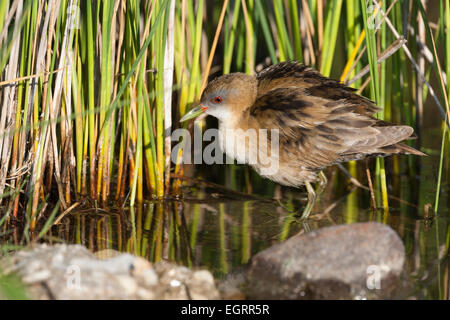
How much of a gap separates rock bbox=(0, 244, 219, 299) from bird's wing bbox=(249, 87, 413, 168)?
127cm

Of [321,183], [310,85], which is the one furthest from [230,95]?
[321,183]

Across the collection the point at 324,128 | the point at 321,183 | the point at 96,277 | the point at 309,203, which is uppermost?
the point at 324,128

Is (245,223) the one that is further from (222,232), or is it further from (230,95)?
(230,95)

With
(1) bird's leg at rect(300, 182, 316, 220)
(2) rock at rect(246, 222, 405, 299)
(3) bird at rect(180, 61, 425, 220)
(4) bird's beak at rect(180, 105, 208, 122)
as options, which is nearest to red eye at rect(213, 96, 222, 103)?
(3) bird at rect(180, 61, 425, 220)

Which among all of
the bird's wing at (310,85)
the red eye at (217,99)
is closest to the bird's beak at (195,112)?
the red eye at (217,99)

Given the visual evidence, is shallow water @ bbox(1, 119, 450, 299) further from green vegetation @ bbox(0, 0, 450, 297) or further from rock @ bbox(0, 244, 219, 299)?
rock @ bbox(0, 244, 219, 299)

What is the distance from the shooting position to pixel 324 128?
436 centimetres

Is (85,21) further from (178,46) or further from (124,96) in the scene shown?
(178,46)

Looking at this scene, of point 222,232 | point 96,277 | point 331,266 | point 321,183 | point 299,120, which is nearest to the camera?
point 96,277

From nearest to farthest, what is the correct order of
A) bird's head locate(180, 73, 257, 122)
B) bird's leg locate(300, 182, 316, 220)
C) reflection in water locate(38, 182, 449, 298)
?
reflection in water locate(38, 182, 449, 298), bird's head locate(180, 73, 257, 122), bird's leg locate(300, 182, 316, 220)

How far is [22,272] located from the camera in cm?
334

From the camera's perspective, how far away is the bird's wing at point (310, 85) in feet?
14.6

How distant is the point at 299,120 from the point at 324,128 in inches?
7.1

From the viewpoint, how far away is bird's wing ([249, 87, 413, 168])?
432 cm
